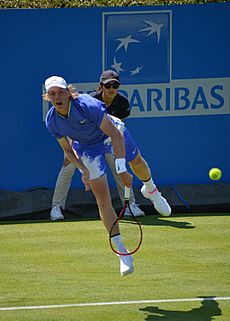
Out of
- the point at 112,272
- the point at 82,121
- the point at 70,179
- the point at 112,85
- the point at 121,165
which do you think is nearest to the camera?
the point at 121,165

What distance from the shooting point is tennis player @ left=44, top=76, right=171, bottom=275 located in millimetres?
7797

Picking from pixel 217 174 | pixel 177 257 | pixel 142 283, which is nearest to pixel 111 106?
pixel 217 174

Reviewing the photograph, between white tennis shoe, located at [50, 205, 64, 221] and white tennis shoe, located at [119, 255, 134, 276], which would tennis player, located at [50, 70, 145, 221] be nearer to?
white tennis shoe, located at [50, 205, 64, 221]

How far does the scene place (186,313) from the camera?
735 cm

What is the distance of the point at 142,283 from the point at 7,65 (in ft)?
15.3

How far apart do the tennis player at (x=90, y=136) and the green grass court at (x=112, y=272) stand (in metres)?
0.42

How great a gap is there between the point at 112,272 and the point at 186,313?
5.01ft

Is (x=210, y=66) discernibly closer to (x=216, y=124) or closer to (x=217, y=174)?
(x=216, y=124)

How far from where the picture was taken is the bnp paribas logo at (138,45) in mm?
12203

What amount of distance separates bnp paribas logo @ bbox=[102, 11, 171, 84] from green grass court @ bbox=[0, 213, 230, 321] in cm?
197

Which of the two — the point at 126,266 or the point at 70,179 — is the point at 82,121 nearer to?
the point at 126,266

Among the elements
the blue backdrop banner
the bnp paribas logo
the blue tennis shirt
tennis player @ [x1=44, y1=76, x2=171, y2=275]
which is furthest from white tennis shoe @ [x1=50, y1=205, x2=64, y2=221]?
the blue tennis shirt

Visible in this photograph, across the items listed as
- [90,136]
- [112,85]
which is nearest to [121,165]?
[90,136]

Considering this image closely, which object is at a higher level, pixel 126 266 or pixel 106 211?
pixel 106 211
